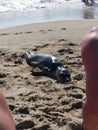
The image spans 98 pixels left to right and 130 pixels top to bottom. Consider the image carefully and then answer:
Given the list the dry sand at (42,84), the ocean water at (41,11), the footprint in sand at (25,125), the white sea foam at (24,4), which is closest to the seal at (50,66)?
the dry sand at (42,84)

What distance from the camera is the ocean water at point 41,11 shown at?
36.2 feet

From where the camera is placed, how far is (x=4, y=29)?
9.22m

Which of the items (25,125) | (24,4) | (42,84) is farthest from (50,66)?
(24,4)

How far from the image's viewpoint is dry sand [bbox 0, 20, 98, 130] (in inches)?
155

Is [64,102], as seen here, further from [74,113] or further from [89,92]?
[89,92]

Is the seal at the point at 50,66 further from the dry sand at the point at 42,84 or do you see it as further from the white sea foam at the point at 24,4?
the white sea foam at the point at 24,4

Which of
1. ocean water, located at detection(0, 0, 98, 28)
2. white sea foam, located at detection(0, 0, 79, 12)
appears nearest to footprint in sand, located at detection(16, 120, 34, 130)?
ocean water, located at detection(0, 0, 98, 28)

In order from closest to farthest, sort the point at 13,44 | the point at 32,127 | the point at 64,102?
the point at 32,127 < the point at 64,102 < the point at 13,44

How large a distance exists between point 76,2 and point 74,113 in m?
11.4

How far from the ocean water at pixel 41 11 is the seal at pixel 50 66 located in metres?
4.14

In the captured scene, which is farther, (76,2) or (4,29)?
(76,2)

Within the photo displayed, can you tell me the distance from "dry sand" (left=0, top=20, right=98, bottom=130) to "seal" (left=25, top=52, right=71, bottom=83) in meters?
0.10

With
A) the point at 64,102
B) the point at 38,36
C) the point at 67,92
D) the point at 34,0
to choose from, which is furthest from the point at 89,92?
the point at 34,0

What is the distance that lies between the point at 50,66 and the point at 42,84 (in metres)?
0.59
